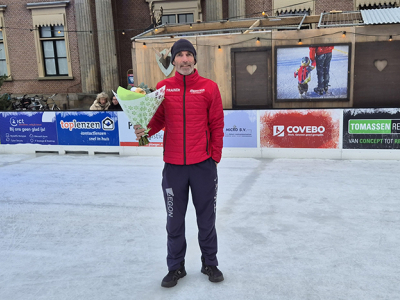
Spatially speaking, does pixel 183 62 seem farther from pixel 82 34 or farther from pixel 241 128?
pixel 82 34

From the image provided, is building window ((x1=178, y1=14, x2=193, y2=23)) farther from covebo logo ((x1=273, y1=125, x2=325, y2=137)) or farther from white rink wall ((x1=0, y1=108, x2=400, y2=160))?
covebo logo ((x1=273, y1=125, x2=325, y2=137))

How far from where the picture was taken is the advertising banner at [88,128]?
9211 mm

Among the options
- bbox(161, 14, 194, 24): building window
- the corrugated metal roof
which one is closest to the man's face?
the corrugated metal roof

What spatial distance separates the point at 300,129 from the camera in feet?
26.9

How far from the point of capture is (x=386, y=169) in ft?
23.3

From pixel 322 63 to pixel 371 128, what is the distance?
109 inches

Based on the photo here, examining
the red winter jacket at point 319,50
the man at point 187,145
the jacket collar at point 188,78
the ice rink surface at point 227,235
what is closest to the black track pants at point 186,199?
the man at point 187,145

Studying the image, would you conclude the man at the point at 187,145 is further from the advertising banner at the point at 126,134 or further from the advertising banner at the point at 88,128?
the advertising banner at the point at 88,128

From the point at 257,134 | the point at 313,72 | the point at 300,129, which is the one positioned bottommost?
the point at 257,134

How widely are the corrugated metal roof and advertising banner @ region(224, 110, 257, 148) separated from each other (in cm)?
391

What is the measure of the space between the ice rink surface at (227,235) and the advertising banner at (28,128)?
2.30 meters

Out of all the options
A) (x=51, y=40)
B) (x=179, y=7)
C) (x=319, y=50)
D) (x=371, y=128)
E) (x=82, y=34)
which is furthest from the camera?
(x=51, y=40)

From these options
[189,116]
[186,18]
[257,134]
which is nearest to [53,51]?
[186,18]

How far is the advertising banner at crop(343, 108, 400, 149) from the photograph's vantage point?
775 centimetres
